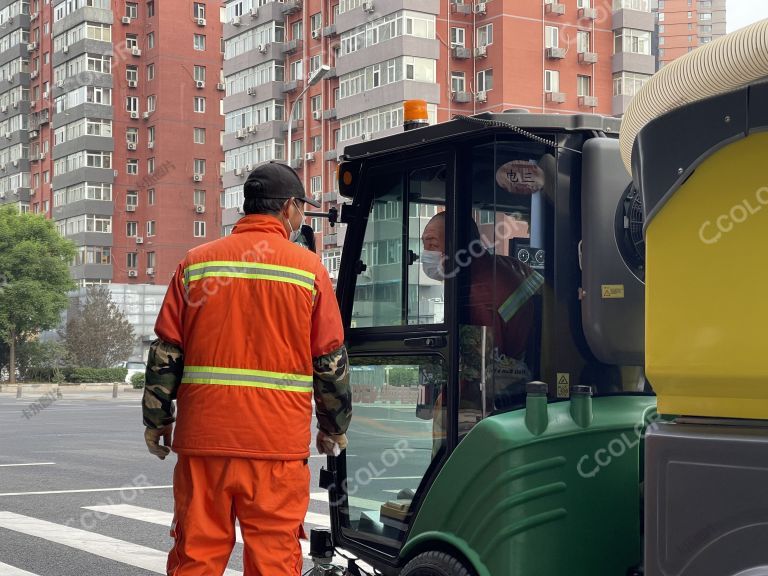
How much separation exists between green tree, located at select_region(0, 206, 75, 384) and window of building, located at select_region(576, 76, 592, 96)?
30523mm

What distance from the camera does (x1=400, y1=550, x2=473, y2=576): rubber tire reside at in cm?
383

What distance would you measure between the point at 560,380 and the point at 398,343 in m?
0.87

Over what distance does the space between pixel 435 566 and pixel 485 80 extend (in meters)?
56.6

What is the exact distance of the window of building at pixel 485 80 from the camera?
193ft

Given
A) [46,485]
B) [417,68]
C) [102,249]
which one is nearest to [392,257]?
[46,485]

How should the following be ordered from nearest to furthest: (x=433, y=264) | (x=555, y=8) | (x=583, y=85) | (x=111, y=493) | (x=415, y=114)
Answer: (x=433, y=264) < (x=415, y=114) < (x=111, y=493) < (x=555, y=8) < (x=583, y=85)

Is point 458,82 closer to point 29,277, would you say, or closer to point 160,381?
point 29,277

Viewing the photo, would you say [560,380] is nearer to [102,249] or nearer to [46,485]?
[46,485]

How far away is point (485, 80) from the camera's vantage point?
2329 inches

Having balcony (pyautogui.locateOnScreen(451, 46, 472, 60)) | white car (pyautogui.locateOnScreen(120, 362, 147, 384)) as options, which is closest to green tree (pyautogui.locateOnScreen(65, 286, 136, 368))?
white car (pyautogui.locateOnScreen(120, 362, 147, 384))

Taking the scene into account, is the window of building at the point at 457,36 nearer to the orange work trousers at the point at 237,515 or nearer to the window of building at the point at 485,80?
the window of building at the point at 485,80

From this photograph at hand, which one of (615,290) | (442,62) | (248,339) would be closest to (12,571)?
(248,339)

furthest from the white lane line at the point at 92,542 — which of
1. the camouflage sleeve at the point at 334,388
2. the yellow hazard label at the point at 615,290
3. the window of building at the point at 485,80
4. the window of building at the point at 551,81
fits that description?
the window of building at the point at 551,81

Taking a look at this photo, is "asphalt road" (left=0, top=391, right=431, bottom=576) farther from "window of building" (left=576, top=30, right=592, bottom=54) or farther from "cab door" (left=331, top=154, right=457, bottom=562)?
"window of building" (left=576, top=30, right=592, bottom=54)
